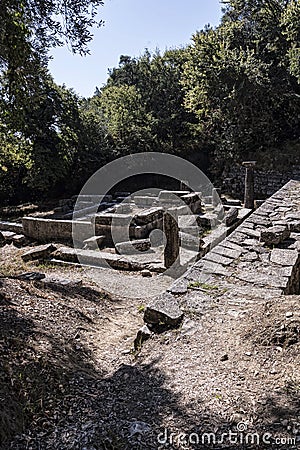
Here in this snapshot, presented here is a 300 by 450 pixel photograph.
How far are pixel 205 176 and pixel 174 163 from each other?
1807mm

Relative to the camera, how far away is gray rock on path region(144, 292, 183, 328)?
3.82 metres

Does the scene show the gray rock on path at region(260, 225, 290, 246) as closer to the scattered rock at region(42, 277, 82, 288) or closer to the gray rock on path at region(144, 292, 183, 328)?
the gray rock on path at region(144, 292, 183, 328)

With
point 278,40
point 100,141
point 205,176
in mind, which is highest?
point 278,40

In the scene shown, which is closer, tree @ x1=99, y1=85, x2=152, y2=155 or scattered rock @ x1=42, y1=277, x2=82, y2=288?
scattered rock @ x1=42, y1=277, x2=82, y2=288

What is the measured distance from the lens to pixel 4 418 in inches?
93.0

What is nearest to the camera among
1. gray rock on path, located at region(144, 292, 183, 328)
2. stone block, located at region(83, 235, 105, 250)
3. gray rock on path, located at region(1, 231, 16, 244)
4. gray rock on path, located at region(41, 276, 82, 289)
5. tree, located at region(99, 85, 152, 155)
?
gray rock on path, located at region(144, 292, 183, 328)

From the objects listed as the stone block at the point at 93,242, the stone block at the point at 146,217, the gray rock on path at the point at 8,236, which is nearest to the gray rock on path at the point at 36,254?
the stone block at the point at 93,242

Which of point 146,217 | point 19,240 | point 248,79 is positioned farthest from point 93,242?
point 248,79

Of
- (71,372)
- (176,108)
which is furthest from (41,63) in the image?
(176,108)

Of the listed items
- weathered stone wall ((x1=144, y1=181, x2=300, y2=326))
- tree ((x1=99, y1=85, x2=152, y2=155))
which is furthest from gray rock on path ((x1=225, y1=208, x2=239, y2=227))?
tree ((x1=99, y1=85, x2=152, y2=155))

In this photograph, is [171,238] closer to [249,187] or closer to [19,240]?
[19,240]

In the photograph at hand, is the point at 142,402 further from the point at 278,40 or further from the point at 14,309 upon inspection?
the point at 278,40

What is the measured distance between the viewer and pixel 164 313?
3.89 metres

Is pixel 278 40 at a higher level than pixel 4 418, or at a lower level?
higher
